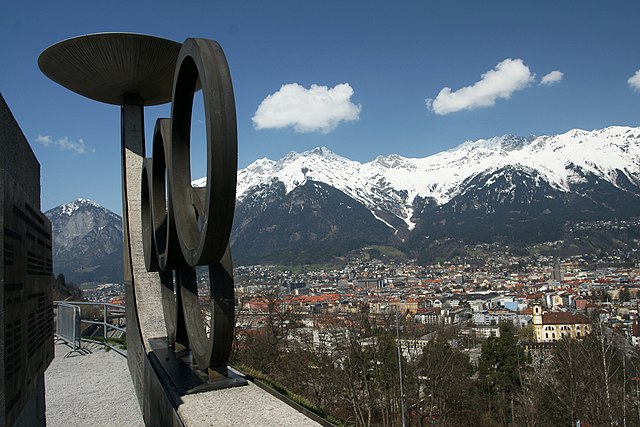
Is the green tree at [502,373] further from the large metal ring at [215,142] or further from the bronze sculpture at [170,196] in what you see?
the large metal ring at [215,142]

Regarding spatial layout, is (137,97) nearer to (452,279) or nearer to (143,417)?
(143,417)

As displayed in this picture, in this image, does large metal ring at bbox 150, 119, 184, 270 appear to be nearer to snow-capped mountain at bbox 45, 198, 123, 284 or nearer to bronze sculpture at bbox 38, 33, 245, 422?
bronze sculpture at bbox 38, 33, 245, 422

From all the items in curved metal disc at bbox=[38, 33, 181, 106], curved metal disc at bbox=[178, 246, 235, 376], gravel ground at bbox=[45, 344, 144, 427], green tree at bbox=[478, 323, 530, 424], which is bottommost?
green tree at bbox=[478, 323, 530, 424]

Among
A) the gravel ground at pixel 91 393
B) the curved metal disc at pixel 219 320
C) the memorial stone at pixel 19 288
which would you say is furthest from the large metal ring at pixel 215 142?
the gravel ground at pixel 91 393

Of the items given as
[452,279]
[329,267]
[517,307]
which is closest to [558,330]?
[517,307]

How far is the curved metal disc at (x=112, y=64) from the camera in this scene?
10.1 m

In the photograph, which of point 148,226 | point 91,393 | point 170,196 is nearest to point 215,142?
point 170,196

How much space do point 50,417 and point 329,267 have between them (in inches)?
5637

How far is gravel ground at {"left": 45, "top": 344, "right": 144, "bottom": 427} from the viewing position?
835 cm

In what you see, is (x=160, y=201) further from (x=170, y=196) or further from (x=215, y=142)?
(x=215, y=142)

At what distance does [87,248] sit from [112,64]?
174 meters

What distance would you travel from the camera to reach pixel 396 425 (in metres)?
22.9

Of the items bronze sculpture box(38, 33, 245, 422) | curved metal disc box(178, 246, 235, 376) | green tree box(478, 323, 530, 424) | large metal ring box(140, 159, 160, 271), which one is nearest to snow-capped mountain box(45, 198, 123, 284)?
green tree box(478, 323, 530, 424)

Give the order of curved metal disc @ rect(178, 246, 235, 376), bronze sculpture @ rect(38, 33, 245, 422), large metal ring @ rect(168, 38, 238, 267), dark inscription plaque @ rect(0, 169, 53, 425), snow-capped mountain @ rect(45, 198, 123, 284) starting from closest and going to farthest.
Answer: dark inscription plaque @ rect(0, 169, 53, 425) < large metal ring @ rect(168, 38, 238, 267) < bronze sculpture @ rect(38, 33, 245, 422) < curved metal disc @ rect(178, 246, 235, 376) < snow-capped mountain @ rect(45, 198, 123, 284)
